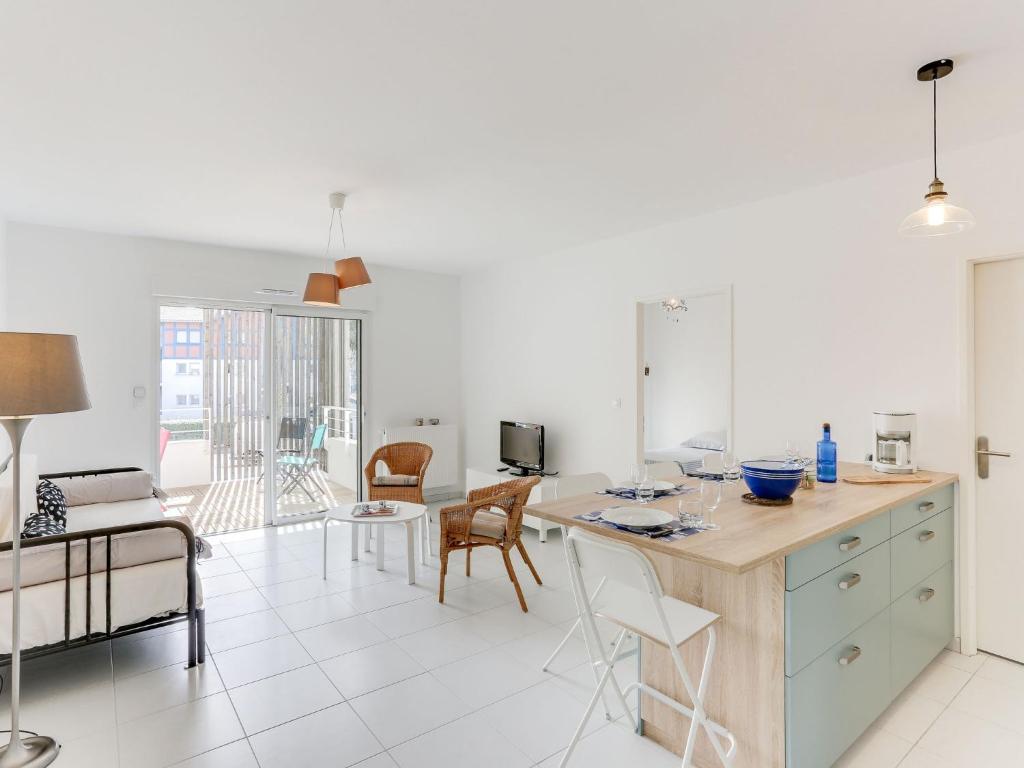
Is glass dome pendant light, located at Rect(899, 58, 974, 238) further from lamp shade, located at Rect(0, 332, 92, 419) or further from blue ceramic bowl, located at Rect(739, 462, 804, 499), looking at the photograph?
lamp shade, located at Rect(0, 332, 92, 419)

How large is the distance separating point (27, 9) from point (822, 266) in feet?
12.8

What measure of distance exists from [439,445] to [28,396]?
14.7 ft

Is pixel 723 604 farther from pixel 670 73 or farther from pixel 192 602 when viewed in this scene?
pixel 192 602

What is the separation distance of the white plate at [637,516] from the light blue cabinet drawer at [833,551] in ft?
1.44

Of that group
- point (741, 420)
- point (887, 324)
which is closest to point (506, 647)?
point (741, 420)

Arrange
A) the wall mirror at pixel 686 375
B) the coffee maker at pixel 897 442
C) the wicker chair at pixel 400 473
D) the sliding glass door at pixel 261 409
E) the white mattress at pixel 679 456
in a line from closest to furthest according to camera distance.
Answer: the coffee maker at pixel 897 442, the wicker chair at pixel 400 473, the sliding glass door at pixel 261 409, the white mattress at pixel 679 456, the wall mirror at pixel 686 375

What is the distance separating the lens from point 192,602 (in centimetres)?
282

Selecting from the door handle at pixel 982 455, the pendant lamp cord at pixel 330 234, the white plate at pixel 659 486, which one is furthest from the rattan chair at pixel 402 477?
the door handle at pixel 982 455

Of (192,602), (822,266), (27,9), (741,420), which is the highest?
(27,9)

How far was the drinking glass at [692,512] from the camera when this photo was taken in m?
2.07

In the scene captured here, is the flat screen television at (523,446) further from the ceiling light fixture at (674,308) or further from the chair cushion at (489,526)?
the ceiling light fixture at (674,308)

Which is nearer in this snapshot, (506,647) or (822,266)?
(506,647)

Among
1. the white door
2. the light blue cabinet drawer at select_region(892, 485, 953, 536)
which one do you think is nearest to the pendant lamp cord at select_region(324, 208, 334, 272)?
the light blue cabinet drawer at select_region(892, 485, 953, 536)

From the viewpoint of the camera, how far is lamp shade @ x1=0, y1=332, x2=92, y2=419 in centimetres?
200
